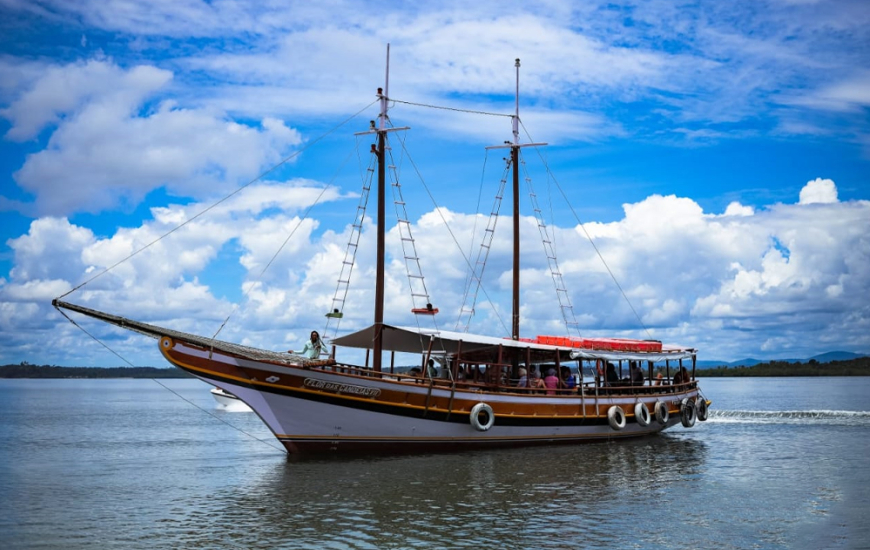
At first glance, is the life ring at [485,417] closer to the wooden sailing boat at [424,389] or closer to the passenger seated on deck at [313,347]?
the wooden sailing boat at [424,389]

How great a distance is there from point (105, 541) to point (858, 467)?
24510mm

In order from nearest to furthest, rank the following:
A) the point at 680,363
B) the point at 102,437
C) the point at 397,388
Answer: the point at 397,388 < the point at 680,363 < the point at 102,437

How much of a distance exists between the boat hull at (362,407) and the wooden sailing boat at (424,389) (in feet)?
0.12

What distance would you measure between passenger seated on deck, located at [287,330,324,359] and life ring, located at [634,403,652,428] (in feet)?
50.4

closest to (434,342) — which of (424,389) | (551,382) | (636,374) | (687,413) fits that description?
(424,389)

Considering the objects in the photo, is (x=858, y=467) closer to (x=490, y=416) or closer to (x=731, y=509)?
(x=731, y=509)

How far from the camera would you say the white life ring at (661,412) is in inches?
1479

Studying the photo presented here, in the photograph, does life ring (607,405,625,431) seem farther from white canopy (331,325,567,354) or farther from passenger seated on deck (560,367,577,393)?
white canopy (331,325,567,354)

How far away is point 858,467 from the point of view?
93.0 feet

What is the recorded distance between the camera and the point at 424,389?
28.8m

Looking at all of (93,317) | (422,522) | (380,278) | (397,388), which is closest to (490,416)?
(397,388)

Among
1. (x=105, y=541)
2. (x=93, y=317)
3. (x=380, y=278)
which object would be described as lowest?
(x=105, y=541)

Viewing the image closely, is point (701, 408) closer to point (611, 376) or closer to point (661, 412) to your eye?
point (661, 412)

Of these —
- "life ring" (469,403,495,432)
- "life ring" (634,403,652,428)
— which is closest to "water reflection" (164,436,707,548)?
"life ring" (469,403,495,432)
